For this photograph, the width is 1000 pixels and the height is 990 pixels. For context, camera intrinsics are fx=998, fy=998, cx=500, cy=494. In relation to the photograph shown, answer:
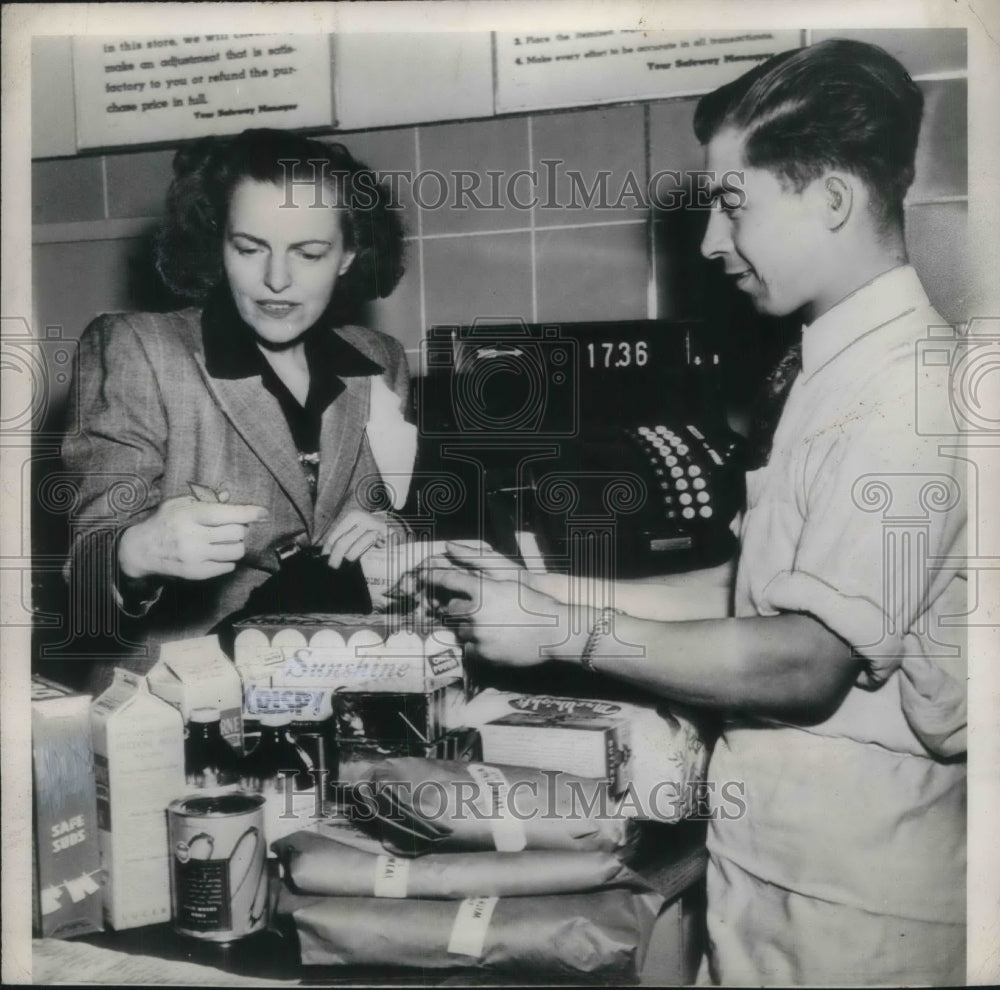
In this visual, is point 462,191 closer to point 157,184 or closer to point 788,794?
point 157,184

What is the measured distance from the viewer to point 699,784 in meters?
1.34

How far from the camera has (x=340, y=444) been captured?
55.3 inches

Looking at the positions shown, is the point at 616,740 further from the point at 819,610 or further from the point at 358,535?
the point at 358,535

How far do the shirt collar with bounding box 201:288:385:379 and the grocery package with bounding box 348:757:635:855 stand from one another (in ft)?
1.86

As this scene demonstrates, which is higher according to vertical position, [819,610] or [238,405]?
[238,405]

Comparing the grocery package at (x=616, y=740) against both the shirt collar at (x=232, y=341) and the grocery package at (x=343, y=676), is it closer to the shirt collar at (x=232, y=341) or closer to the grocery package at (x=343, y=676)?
the grocery package at (x=343, y=676)

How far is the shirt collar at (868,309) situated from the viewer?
1.29m

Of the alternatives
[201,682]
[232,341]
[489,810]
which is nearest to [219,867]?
[201,682]

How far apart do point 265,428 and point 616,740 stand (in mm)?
636

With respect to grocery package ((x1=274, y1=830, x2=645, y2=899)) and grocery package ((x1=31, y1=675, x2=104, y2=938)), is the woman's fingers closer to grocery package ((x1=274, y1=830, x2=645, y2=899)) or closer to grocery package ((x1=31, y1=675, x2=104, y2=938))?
grocery package ((x1=274, y1=830, x2=645, y2=899))

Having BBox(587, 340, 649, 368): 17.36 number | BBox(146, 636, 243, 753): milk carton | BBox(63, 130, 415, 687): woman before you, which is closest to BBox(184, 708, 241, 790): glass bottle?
BBox(146, 636, 243, 753): milk carton

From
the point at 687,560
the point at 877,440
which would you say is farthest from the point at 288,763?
the point at 877,440

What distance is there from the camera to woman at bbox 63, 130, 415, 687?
1367 millimetres

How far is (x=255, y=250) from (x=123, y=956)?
0.97 metres
